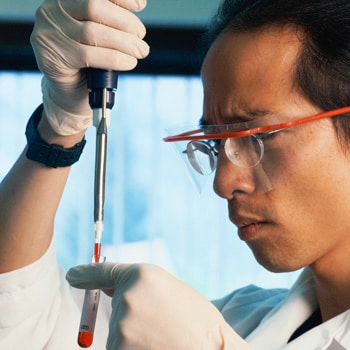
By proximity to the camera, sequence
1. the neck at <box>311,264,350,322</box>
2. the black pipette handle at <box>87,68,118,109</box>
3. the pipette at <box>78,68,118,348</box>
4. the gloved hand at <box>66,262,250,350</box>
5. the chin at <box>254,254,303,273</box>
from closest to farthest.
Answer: the gloved hand at <box>66,262,250,350</box>
the pipette at <box>78,68,118,348</box>
the black pipette handle at <box>87,68,118,109</box>
the chin at <box>254,254,303,273</box>
the neck at <box>311,264,350,322</box>

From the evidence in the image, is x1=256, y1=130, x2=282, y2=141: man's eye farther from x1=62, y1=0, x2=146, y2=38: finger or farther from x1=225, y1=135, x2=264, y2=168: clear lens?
x1=62, y1=0, x2=146, y2=38: finger

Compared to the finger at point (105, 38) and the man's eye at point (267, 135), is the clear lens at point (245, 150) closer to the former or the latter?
the man's eye at point (267, 135)

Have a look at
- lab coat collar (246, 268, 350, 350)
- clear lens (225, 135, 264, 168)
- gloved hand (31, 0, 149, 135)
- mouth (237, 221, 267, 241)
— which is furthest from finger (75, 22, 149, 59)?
lab coat collar (246, 268, 350, 350)

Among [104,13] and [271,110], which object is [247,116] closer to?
[271,110]

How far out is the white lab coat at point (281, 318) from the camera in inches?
68.4

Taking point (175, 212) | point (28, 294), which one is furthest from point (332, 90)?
point (175, 212)

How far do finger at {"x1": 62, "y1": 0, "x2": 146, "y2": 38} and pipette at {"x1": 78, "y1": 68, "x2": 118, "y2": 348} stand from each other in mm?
113

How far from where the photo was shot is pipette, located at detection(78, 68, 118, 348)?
143 cm

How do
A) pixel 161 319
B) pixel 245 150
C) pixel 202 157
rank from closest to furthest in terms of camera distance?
pixel 161 319, pixel 245 150, pixel 202 157

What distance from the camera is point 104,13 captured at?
164 cm

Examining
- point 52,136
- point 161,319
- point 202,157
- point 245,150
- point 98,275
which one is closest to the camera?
point 161,319

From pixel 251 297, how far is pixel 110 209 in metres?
2.49

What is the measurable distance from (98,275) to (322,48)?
0.72 m

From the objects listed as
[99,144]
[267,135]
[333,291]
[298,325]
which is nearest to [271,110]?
[267,135]
